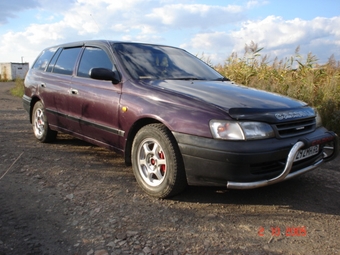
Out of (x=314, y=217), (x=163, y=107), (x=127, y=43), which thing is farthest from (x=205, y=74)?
(x=314, y=217)

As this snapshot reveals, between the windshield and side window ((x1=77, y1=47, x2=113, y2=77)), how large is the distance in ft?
0.64

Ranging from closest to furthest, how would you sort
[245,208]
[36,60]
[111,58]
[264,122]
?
[264,122], [245,208], [111,58], [36,60]

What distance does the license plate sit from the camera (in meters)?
2.98

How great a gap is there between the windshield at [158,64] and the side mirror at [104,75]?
17 centimetres

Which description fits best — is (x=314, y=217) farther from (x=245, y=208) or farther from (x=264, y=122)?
(x=264, y=122)

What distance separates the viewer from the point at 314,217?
9.41 ft

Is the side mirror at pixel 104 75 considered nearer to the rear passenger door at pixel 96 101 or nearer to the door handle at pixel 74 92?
the rear passenger door at pixel 96 101

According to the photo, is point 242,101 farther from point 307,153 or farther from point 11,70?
point 11,70

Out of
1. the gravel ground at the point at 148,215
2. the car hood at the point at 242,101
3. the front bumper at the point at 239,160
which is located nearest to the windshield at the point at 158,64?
the car hood at the point at 242,101

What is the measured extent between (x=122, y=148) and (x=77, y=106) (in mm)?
1053

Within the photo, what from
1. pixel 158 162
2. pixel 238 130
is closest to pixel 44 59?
pixel 158 162
